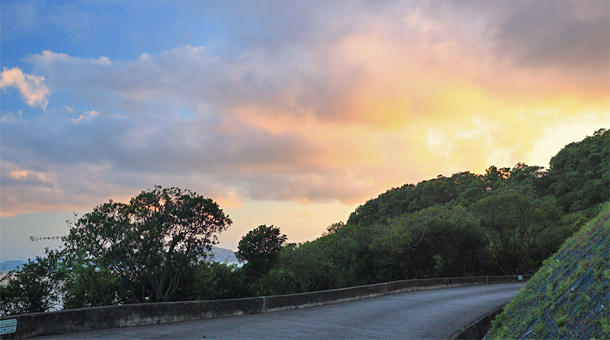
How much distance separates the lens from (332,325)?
10.8 metres

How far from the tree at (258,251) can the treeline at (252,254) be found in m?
0.07

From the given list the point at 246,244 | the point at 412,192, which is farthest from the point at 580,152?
the point at 246,244

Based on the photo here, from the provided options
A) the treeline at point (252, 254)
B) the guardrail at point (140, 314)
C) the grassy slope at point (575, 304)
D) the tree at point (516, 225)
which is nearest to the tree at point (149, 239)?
the treeline at point (252, 254)

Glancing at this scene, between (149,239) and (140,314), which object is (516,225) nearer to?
(149,239)

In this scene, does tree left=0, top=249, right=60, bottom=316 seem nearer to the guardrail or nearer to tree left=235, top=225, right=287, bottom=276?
the guardrail

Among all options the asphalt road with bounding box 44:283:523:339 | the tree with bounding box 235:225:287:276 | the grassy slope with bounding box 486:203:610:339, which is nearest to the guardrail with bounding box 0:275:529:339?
the asphalt road with bounding box 44:283:523:339

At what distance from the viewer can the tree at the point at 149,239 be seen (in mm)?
26312

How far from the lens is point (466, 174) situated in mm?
116125

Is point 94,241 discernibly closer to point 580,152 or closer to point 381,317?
point 381,317

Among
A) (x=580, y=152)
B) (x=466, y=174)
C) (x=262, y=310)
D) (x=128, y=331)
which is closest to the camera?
(x=128, y=331)

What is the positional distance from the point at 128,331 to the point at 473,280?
1085 inches

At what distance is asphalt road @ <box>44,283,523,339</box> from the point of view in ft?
28.0

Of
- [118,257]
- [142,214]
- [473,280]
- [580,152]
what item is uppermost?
[580,152]

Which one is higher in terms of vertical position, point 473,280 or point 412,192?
point 412,192
